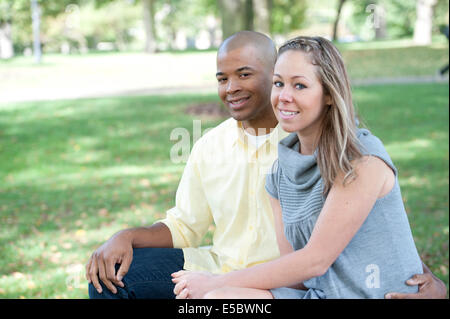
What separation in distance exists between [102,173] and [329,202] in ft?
23.5

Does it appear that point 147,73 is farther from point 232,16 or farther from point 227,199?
point 227,199

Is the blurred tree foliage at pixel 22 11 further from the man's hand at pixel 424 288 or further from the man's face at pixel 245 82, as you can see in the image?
the man's hand at pixel 424 288

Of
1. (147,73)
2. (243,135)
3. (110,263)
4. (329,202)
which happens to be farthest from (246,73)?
(147,73)

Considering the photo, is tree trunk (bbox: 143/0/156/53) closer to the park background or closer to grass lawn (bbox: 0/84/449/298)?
the park background

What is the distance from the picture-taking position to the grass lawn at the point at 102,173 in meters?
5.29

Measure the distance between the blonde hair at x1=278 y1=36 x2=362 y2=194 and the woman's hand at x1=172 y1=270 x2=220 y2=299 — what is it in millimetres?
557

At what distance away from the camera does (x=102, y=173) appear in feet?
28.7

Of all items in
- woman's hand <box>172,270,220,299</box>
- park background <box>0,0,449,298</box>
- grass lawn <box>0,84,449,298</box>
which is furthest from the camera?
park background <box>0,0,449,298</box>

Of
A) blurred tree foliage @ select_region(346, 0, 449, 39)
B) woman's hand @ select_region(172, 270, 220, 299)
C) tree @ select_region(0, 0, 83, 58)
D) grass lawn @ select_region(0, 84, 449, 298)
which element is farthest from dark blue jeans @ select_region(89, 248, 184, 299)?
blurred tree foliage @ select_region(346, 0, 449, 39)

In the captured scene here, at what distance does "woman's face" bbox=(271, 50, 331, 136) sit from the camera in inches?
79.3

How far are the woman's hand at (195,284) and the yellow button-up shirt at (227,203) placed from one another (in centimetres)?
47

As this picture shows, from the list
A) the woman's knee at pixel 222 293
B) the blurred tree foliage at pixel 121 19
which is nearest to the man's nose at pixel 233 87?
the woman's knee at pixel 222 293

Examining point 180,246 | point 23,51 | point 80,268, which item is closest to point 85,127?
point 80,268
